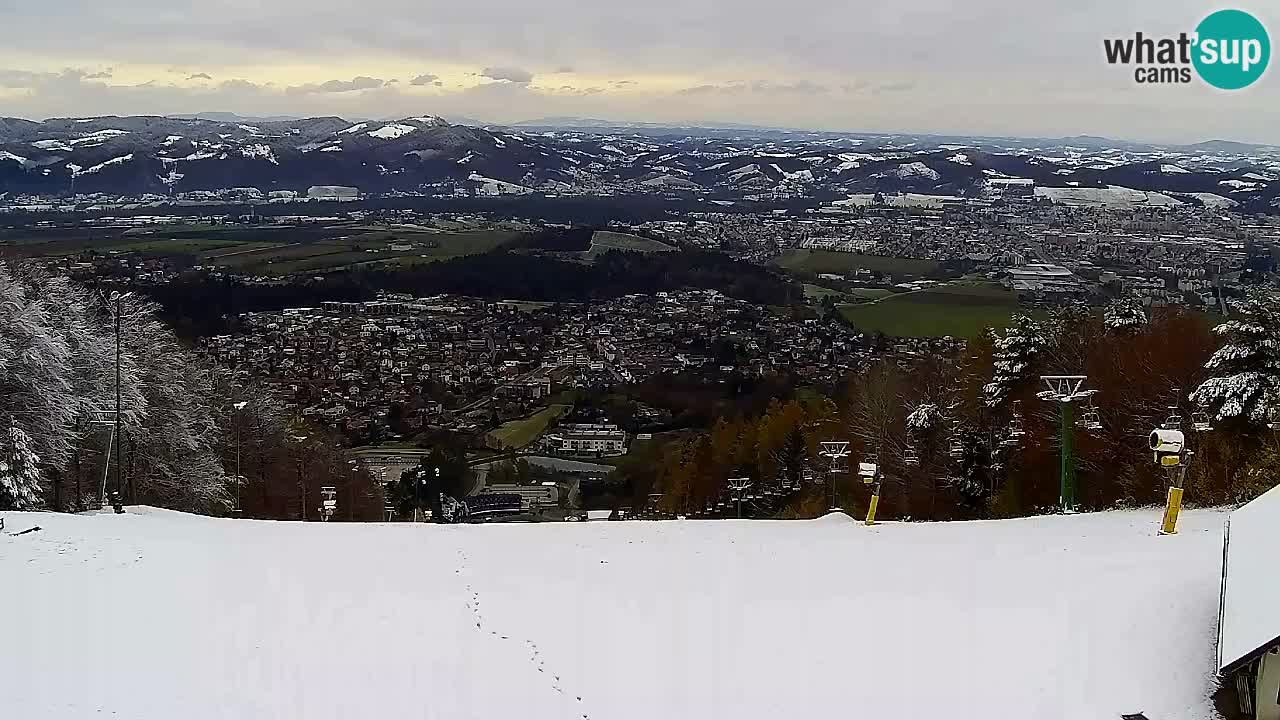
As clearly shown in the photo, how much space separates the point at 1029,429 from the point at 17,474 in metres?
23.1

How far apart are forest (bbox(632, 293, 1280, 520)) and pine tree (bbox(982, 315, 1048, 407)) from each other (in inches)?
1.9

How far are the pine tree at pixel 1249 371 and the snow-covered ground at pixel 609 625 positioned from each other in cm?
550

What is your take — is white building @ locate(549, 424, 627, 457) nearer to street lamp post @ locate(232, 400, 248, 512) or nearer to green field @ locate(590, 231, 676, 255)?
street lamp post @ locate(232, 400, 248, 512)

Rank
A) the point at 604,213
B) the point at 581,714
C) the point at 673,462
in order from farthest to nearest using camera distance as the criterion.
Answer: the point at 604,213 < the point at 673,462 < the point at 581,714

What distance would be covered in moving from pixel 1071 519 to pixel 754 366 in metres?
42.0

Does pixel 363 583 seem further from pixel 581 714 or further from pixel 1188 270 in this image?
pixel 1188 270

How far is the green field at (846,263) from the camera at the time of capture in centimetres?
9188

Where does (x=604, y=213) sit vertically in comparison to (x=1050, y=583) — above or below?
above

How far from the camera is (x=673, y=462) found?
3969cm

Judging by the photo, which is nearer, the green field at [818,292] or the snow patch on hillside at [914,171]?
the green field at [818,292]

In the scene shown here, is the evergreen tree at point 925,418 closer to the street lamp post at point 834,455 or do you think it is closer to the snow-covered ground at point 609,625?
the street lamp post at point 834,455

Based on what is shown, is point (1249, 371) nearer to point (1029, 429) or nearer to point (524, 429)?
point (1029, 429)

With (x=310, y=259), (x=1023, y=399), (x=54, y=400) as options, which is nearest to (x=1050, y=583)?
(x=1023, y=399)

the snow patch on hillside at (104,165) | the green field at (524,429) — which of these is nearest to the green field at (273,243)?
the green field at (524,429)
